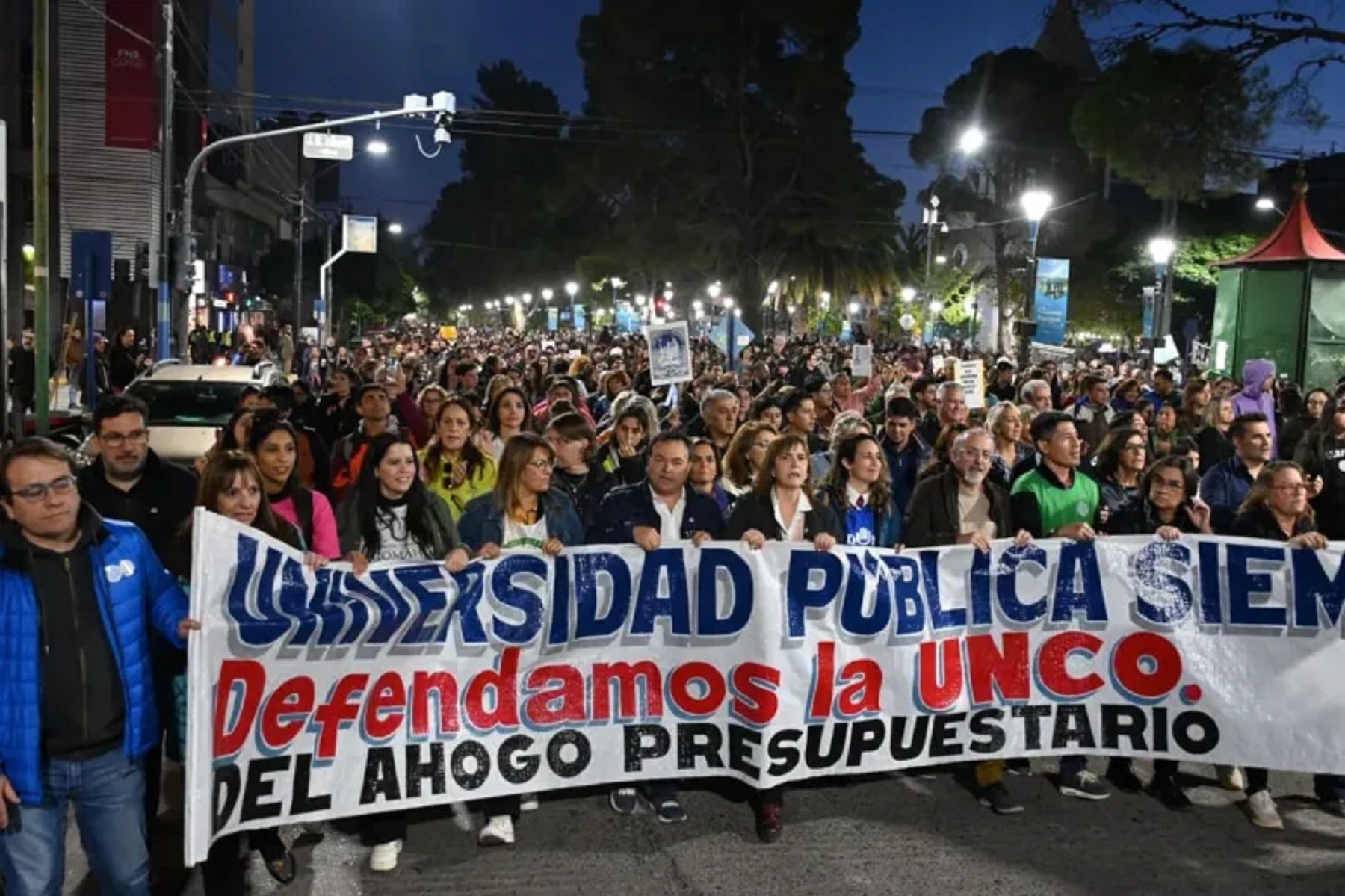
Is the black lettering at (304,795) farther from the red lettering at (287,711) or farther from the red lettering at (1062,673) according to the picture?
the red lettering at (1062,673)

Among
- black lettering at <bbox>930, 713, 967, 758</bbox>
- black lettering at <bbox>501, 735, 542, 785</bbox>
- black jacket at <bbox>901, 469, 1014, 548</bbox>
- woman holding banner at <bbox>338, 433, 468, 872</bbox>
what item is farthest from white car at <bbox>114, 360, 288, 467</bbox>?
black lettering at <bbox>930, 713, 967, 758</bbox>

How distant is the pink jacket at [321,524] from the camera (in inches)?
201

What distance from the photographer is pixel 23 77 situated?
34125mm

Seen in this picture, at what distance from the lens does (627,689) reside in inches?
208

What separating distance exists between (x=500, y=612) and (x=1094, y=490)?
2991mm

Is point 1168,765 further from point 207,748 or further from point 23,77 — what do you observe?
point 23,77

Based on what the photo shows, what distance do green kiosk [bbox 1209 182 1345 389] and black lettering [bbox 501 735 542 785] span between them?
681 inches

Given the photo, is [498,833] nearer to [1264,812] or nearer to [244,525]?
[244,525]

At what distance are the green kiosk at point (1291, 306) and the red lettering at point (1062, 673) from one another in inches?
619

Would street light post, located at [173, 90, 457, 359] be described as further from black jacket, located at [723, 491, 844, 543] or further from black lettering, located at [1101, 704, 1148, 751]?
black lettering, located at [1101, 704, 1148, 751]

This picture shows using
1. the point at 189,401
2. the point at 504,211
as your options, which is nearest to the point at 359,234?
the point at 189,401

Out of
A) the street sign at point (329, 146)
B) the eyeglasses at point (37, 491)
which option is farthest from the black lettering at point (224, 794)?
the street sign at point (329, 146)

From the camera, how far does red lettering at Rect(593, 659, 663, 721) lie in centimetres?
525

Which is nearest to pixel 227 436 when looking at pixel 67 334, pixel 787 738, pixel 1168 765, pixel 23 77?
pixel 787 738
